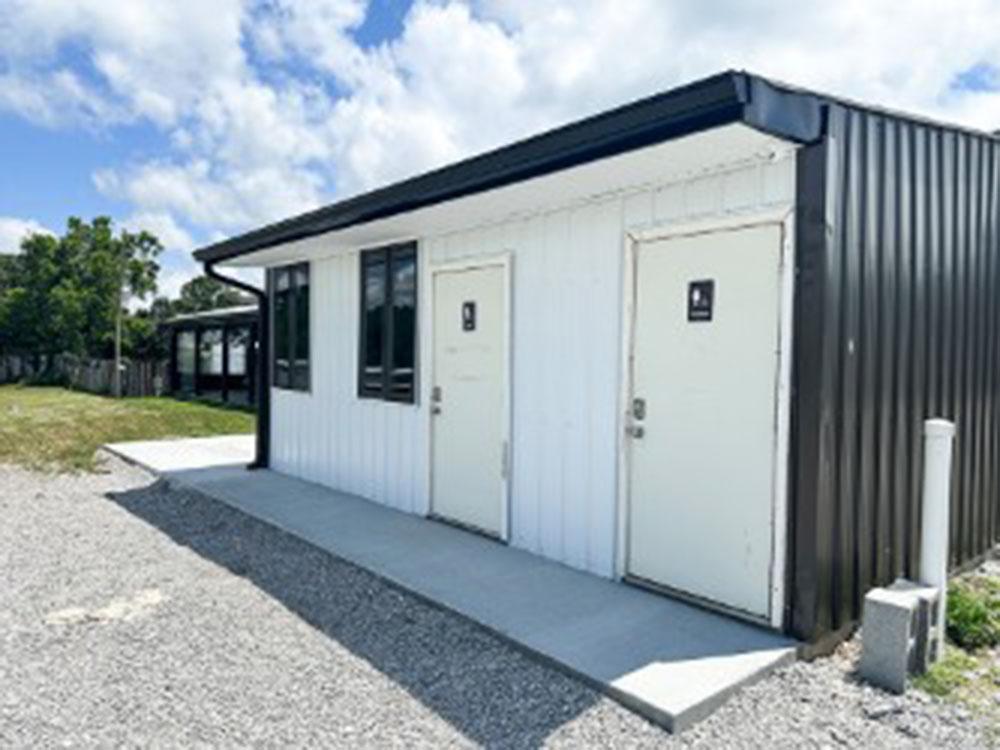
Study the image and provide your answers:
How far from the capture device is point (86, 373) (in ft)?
73.1

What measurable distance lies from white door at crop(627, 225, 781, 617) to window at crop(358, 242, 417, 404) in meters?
2.55

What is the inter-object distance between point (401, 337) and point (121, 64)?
5.68 m

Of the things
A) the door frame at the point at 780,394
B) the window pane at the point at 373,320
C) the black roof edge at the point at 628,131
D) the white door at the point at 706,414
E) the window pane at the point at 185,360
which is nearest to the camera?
the black roof edge at the point at 628,131

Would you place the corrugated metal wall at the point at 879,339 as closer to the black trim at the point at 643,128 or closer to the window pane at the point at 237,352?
the black trim at the point at 643,128

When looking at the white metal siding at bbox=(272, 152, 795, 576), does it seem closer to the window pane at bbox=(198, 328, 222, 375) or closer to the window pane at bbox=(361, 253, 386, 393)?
the window pane at bbox=(361, 253, 386, 393)

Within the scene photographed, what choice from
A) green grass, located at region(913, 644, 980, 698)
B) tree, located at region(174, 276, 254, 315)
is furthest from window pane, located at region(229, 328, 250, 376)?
tree, located at region(174, 276, 254, 315)

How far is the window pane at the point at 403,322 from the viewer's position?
6.26 m

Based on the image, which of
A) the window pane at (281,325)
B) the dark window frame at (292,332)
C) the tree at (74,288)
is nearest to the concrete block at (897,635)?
the dark window frame at (292,332)

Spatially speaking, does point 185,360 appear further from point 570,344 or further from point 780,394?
point 780,394

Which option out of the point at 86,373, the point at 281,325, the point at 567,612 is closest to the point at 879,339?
the point at 567,612

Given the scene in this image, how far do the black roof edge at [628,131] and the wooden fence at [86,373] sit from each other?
700 inches

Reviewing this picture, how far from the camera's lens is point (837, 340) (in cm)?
338

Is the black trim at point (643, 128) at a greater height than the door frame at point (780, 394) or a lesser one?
greater

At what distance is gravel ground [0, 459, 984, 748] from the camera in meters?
2.71
